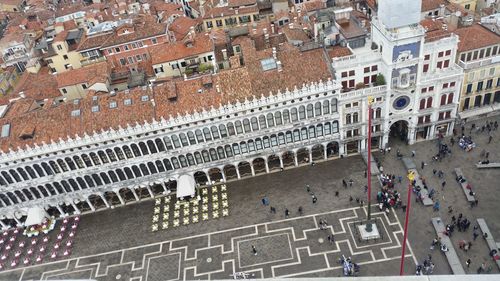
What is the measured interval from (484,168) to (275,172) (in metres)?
30.3

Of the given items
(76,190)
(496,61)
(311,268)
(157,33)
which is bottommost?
(311,268)

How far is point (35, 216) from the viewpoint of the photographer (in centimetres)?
6494

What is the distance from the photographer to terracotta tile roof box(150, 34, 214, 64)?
78375mm

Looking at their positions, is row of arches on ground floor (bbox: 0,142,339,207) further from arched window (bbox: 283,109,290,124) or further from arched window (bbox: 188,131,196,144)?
arched window (bbox: 283,109,290,124)

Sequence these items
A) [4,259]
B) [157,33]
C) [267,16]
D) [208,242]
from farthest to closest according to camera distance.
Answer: [267,16] → [157,33] → [4,259] → [208,242]

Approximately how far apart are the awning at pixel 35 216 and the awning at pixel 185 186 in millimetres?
21346

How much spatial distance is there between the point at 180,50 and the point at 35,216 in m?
37.3

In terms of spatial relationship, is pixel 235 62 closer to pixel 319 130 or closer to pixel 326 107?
pixel 326 107

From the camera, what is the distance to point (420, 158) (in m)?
64.9

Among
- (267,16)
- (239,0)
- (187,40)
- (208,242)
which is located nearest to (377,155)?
(208,242)

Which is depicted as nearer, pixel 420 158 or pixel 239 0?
pixel 420 158

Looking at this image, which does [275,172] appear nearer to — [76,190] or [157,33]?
[76,190]

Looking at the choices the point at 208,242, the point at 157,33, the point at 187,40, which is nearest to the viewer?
the point at 208,242

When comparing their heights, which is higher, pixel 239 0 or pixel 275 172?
pixel 239 0
